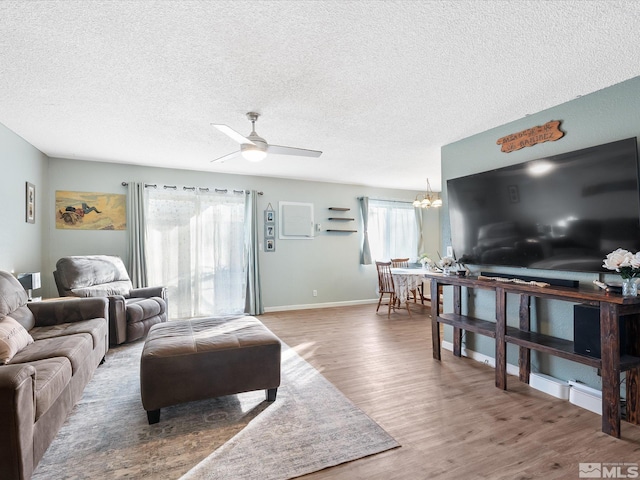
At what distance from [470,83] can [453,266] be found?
6.46ft

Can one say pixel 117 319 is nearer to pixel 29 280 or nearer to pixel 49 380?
pixel 29 280

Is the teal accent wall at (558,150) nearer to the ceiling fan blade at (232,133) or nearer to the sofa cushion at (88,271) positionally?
the ceiling fan blade at (232,133)

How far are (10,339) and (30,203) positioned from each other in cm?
259

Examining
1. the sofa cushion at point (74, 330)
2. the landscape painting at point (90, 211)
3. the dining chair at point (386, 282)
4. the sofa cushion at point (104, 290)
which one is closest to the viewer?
the sofa cushion at point (74, 330)

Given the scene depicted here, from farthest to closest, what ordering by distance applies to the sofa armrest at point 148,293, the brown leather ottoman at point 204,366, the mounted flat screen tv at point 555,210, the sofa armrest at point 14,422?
the sofa armrest at point 148,293 → the mounted flat screen tv at point 555,210 → the brown leather ottoman at point 204,366 → the sofa armrest at point 14,422

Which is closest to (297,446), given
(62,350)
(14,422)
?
(14,422)

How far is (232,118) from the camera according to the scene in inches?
124

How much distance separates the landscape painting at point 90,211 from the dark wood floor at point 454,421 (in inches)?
133

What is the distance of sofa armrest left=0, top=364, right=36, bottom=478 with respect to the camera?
1.46 metres

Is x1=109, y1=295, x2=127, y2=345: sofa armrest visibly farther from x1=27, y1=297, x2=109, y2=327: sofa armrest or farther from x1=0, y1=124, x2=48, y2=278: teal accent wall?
x1=0, y1=124, x2=48, y2=278: teal accent wall

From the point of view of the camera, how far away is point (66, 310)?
10.1 ft

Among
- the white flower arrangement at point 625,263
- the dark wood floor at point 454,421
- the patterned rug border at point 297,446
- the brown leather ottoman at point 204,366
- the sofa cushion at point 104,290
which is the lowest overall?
the dark wood floor at point 454,421

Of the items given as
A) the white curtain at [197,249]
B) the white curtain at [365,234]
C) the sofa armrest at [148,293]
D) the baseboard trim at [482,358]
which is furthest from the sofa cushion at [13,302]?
the white curtain at [365,234]

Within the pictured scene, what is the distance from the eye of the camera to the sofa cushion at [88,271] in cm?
386
